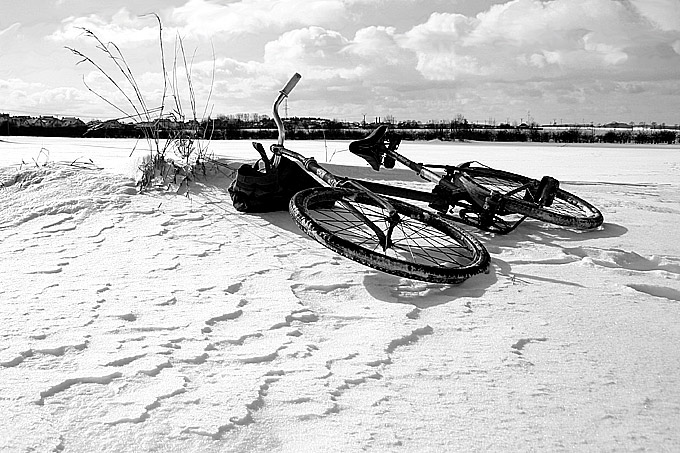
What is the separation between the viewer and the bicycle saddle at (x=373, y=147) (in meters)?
4.40

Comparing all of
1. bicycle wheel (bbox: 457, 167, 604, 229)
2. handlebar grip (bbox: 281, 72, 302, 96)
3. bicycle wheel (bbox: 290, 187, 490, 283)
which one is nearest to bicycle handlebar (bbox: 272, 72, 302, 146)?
handlebar grip (bbox: 281, 72, 302, 96)

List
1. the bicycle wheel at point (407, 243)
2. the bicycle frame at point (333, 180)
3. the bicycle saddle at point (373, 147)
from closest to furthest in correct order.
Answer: the bicycle wheel at point (407, 243)
the bicycle frame at point (333, 180)
the bicycle saddle at point (373, 147)

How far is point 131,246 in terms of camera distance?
11.2 feet

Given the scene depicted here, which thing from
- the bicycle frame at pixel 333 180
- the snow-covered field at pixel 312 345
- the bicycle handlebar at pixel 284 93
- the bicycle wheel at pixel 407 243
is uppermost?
the bicycle handlebar at pixel 284 93

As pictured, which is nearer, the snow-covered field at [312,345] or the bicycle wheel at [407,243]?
the snow-covered field at [312,345]

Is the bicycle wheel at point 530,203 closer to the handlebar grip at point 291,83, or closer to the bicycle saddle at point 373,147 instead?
the bicycle saddle at point 373,147

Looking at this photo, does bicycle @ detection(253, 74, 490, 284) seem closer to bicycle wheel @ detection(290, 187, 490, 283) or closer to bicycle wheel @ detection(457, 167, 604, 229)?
bicycle wheel @ detection(290, 187, 490, 283)

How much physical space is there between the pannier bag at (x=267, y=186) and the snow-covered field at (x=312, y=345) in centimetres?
32

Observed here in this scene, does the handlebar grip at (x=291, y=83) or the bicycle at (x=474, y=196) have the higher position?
the handlebar grip at (x=291, y=83)

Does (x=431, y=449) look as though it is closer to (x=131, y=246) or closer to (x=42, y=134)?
(x=131, y=246)

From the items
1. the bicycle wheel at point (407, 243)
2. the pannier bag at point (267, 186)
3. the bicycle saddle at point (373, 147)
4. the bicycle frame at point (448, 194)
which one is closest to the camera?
the bicycle wheel at point (407, 243)

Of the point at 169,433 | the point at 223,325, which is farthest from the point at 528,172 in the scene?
the point at 169,433

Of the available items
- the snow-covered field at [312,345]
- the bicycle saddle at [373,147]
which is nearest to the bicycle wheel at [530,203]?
the snow-covered field at [312,345]

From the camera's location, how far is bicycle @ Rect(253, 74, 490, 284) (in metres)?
2.77
